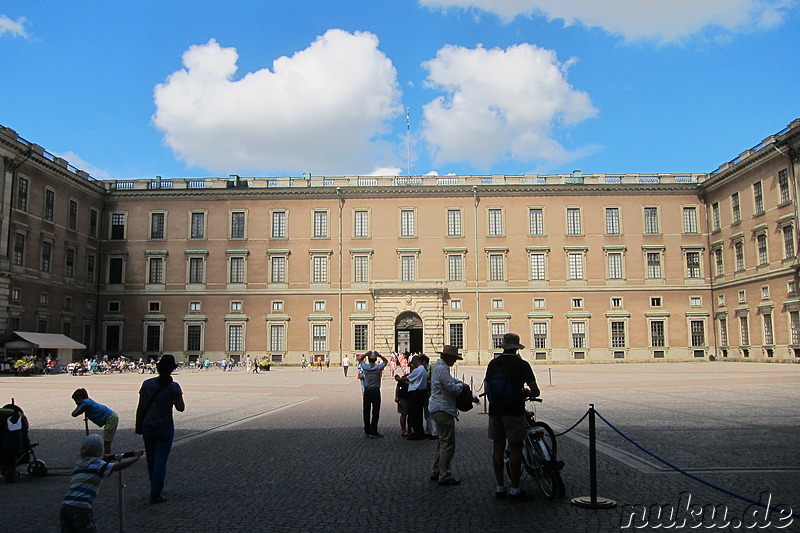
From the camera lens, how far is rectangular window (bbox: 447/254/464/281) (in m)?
52.7

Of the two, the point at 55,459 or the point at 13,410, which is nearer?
the point at 13,410

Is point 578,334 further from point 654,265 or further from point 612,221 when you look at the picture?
point 612,221

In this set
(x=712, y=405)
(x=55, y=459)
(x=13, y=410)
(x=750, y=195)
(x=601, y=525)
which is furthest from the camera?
(x=750, y=195)

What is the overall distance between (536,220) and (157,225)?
31.2 m

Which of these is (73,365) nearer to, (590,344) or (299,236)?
(299,236)

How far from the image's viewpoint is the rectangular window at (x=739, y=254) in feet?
157

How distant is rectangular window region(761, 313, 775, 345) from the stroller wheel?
45.5 metres

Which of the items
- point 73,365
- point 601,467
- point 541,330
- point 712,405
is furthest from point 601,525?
point 541,330

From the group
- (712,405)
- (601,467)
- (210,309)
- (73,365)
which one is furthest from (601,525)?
(210,309)

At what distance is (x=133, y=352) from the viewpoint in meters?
52.6

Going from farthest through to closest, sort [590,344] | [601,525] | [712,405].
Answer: [590,344]
[712,405]
[601,525]

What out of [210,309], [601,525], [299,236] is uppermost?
[299,236]

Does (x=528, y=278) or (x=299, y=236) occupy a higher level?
(x=299, y=236)

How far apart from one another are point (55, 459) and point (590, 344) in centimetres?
4592
